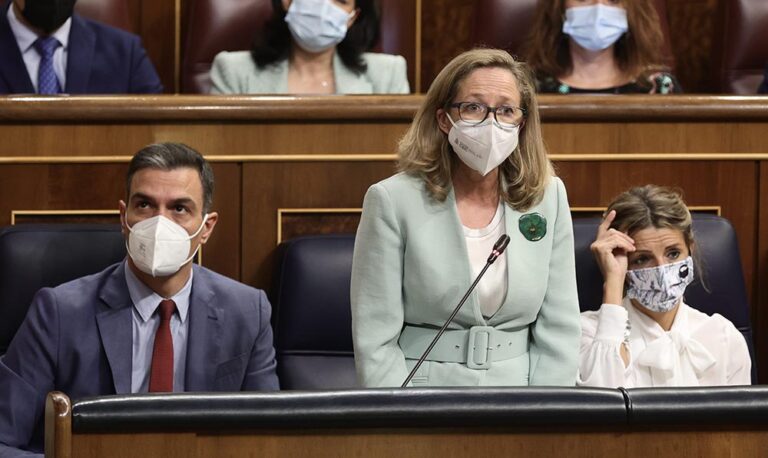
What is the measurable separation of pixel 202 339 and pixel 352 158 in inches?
18.9

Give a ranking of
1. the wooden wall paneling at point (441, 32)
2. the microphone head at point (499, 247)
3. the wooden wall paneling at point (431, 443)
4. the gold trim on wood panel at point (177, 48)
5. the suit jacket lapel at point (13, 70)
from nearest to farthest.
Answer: the wooden wall paneling at point (431, 443), the microphone head at point (499, 247), the suit jacket lapel at point (13, 70), the gold trim on wood panel at point (177, 48), the wooden wall paneling at point (441, 32)

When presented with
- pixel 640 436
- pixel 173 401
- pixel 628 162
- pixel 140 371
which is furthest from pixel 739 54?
pixel 173 401

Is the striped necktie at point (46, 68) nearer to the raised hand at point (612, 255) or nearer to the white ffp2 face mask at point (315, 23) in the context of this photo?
the white ffp2 face mask at point (315, 23)

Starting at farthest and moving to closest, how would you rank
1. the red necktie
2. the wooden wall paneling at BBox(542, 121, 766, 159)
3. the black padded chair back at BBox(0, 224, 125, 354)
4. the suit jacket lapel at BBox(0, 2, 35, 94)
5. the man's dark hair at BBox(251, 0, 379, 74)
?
the man's dark hair at BBox(251, 0, 379, 74) < the suit jacket lapel at BBox(0, 2, 35, 94) < the wooden wall paneling at BBox(542, 121, 766, 159) < the black padded chair back at BBox(0, 224, 125, 354) < the red necktie

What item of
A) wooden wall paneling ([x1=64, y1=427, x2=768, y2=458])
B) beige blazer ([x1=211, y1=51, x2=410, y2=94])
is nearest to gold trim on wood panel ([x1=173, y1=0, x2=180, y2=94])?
beige blazer ([x1=211, y1=51, x2=410, y2=94])

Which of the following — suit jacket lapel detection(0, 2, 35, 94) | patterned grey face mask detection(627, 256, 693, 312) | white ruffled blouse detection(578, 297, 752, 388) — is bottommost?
white ruffled blouse detection(578, 297, 752, 388)

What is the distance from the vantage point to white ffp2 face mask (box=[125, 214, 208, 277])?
1.46 meters

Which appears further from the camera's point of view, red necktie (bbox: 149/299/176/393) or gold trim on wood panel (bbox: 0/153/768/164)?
gold trim on wood panel (bbox: 0/153/768/164)

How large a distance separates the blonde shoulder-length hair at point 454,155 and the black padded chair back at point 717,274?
0.88 feet

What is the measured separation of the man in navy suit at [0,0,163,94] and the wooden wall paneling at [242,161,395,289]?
46 centimetres

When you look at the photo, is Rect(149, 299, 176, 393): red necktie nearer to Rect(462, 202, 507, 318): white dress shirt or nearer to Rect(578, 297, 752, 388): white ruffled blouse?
Rect(462, 202, 507, 318): white dress shirt

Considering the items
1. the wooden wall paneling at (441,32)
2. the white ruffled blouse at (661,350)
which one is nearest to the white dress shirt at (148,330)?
the white ruffled blouse at (661,350)

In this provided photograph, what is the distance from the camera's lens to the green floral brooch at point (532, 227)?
57.7 inches

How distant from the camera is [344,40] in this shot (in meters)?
2.26
